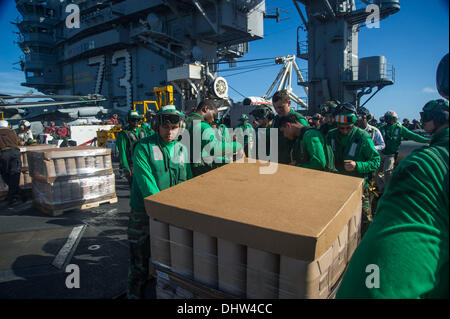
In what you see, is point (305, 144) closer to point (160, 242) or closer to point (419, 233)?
point (160, 242)

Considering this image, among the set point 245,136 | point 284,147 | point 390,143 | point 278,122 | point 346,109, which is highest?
point 346,109

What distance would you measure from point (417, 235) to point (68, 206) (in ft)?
21.1

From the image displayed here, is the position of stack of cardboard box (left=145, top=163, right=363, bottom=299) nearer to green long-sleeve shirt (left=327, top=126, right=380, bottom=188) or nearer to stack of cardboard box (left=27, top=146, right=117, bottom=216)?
green long-sleeve shirt (left=327, top=126, right=380, bottom=188)

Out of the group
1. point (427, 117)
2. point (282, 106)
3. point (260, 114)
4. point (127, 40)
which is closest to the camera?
point (427, 117)

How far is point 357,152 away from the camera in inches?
135

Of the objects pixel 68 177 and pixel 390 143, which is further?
pixel 390 143

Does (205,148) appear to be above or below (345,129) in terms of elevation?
below

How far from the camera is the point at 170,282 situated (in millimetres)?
1709

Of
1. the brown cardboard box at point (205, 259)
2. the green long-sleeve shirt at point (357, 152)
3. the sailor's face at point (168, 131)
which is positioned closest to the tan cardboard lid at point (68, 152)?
the sailor's face at point (168, 131)

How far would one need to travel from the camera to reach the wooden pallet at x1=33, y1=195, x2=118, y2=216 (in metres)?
5.71

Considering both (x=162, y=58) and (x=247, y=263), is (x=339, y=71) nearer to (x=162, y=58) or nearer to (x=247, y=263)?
(x=162, y=58)

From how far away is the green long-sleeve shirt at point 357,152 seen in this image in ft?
11.0

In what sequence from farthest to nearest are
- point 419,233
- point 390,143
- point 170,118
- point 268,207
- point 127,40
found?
point 127,40
point 390,143
point 170,118
point 268,207
point 419,233

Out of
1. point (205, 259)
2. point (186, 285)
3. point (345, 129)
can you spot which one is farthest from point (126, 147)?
point (205, 259)
